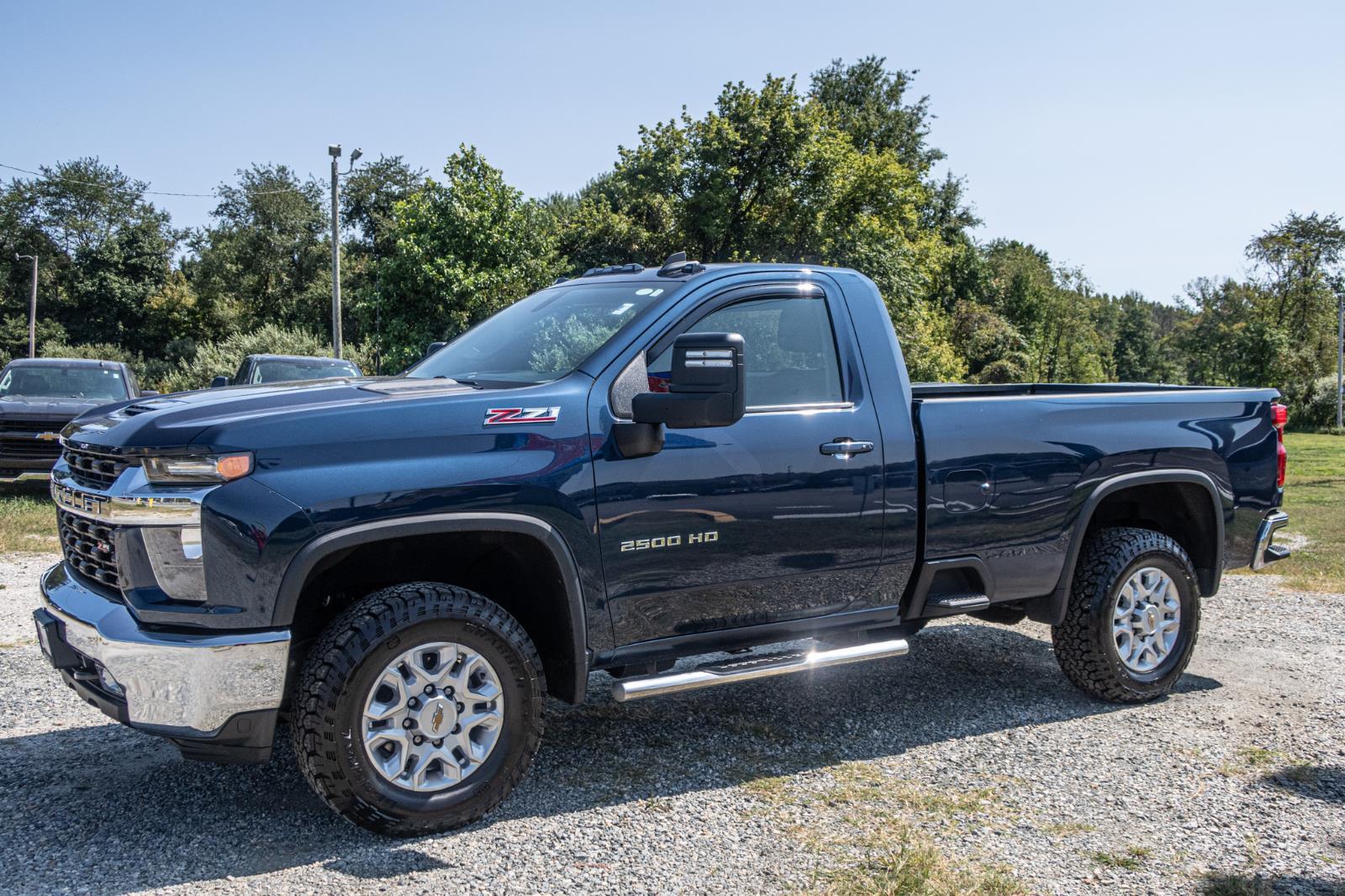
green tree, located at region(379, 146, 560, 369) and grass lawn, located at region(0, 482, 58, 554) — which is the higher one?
green tree, located at region(379, 146, 560, 369)

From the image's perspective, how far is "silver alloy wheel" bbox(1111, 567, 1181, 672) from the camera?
5406mm

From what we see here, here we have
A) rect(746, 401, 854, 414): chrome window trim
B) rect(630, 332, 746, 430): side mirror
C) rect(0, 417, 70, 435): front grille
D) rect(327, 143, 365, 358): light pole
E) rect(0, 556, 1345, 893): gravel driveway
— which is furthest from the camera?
rect(327, 143, 365, 358): light pole

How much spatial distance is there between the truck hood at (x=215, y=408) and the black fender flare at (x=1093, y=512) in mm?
3012

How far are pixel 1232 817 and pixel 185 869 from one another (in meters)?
3.76

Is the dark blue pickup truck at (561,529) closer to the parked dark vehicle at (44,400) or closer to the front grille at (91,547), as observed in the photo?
the front grille at (91,547)

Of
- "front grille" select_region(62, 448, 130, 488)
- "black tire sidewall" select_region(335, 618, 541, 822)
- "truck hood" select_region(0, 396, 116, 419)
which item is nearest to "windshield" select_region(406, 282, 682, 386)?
"black tire sidewall" select_region(335, 618, 541, 822)

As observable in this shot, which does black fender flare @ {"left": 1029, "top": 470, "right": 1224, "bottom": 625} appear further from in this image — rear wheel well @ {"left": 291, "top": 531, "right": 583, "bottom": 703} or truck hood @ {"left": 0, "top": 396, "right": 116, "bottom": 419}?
truck hood @ {"left": 0, "top": 396, "right": 116, "bottom": 419}

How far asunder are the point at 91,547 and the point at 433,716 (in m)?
1.33

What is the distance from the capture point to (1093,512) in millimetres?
5254

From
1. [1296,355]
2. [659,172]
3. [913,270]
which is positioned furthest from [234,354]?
[1296,355]

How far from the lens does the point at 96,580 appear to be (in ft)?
12.2

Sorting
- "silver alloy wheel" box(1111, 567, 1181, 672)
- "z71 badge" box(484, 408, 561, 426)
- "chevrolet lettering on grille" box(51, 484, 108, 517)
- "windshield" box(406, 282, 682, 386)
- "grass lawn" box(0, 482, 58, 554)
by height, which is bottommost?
"grass lawn" box(0, 482, 58, 554)

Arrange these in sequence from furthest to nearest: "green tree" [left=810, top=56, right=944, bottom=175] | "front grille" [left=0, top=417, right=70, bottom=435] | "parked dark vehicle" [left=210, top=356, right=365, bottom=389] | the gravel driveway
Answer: "green tree" [left=810, top=56, right=944, bottom=175]
"parked dark vehicle" [left=210, top=356, right=365, bottom=389]
"front grille" [left=0, top=417, right=70, bottom=435]
the gravel driveway

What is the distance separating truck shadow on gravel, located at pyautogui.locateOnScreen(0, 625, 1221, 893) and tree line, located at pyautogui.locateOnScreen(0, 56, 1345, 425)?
84.5ft
